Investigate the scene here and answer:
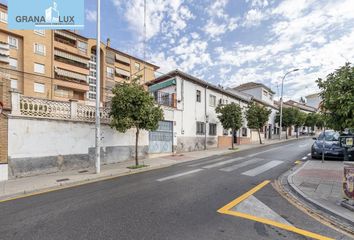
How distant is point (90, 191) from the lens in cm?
720

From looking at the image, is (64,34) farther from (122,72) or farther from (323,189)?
(323,189)

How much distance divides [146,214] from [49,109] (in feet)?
26.1

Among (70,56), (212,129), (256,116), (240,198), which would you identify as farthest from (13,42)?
(240,198)

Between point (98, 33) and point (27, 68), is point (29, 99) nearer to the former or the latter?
point (98, 33)

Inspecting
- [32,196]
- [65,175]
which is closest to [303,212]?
[32,196]

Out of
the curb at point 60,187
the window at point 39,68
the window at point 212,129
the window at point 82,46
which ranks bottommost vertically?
the curb at point 60,187

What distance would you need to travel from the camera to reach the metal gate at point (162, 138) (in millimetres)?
16469

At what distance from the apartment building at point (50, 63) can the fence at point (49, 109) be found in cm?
1513

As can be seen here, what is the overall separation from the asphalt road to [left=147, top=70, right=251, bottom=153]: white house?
31.4 ft

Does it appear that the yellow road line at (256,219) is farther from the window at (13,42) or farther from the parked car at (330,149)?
the window at (13,42)

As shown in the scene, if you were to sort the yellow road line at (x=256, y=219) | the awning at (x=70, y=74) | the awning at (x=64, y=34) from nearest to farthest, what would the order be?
the yellow road line at (x=256, y=219) < the awning at (x=70, y=74) < the awning at (x=64, y=34)

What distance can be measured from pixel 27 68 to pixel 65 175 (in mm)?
31905

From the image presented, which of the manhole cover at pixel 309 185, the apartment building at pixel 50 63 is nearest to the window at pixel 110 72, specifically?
the apartment building at pixel 50 63

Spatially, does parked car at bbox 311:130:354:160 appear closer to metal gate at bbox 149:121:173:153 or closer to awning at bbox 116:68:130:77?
metal gate at bbox 149:121:173:153
